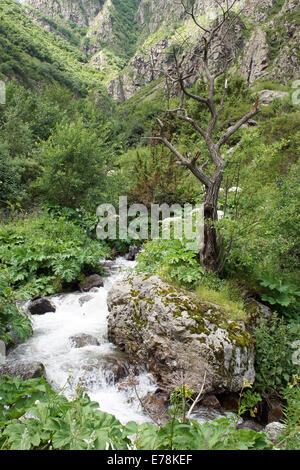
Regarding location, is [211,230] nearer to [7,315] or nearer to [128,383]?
[128,383]

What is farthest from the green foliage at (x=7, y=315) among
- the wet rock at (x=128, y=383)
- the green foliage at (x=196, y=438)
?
the green foliage at (x=196, y=438)

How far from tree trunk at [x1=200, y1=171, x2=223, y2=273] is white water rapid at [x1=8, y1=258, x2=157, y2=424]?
2320mm

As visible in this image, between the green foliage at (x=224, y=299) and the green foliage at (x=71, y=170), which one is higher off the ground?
the green foliage at (x=71, y=170)

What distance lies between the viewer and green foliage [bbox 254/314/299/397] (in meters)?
3.97

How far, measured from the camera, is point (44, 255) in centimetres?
709

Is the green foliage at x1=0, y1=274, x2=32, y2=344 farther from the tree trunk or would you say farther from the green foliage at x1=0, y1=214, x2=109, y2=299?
the tree trunk

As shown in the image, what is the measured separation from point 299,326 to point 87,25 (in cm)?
18747

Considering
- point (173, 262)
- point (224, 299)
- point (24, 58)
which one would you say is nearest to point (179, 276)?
point (173, 262)

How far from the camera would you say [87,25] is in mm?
145500

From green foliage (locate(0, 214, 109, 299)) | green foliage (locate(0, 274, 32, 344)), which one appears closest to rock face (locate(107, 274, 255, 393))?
green foliage (locate(0, 274, 32, 344))

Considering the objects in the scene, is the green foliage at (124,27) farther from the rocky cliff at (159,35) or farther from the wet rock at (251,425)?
the wet rock at (251,425)

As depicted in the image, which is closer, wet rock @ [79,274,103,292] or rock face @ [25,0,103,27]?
wet rock @ [79,274,103,292]

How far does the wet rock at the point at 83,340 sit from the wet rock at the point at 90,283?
218cm

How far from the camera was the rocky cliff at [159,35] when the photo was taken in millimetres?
11628
